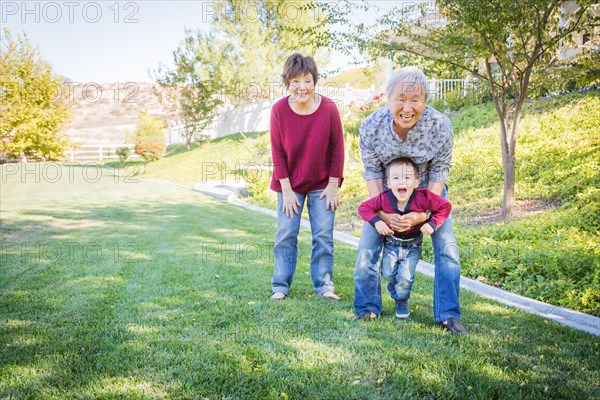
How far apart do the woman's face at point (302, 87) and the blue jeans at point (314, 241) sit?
0.80 metres

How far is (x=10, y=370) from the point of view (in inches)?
96.2

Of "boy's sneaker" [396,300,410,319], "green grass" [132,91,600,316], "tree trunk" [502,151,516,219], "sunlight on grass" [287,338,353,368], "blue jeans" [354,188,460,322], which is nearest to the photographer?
"sunlight on grass" [287,338,353,368]

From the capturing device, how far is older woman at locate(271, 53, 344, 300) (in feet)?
12.5

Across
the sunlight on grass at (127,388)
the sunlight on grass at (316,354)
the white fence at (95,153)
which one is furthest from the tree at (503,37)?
the white fence at (95,153)

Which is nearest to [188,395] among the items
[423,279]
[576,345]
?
[576,345]

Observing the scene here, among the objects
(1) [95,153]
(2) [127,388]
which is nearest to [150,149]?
(1) [95,153]

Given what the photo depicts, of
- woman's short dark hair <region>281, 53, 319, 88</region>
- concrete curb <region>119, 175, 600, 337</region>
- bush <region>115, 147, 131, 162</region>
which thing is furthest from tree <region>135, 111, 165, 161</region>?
woman's short dark hair <region>281, 53, 319, 88</region>

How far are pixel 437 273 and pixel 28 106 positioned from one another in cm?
2597

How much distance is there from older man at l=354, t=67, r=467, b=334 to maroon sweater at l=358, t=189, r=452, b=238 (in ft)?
0.18

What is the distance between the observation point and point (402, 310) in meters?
3.41

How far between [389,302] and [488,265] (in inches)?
62.0

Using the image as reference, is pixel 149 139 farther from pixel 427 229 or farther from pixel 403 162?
pixel 427 229

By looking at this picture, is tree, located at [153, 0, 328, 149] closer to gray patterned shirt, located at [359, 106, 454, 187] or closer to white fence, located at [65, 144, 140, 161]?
white fence, located at [65, 144, 140, 161]

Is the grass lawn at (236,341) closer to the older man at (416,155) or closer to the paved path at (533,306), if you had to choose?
the paved path at (533,306)
